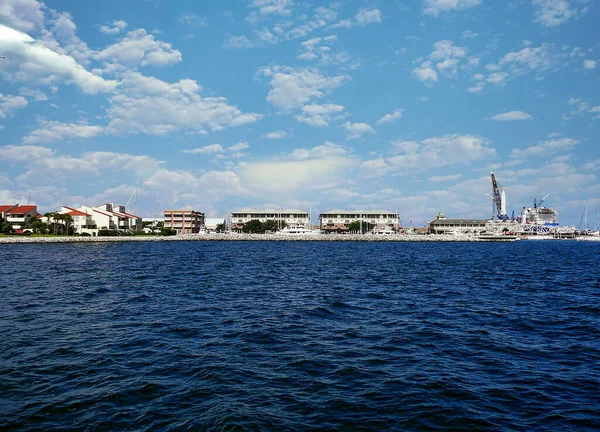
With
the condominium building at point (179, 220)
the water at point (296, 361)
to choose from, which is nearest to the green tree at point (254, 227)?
the condominium building at point (179, 220)

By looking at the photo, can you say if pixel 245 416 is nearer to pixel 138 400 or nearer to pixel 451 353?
pixel 138 400

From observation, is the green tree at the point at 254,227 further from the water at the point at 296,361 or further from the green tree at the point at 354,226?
the water at the point at 296,361

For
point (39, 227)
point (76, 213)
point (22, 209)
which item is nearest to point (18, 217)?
point (22, 209)

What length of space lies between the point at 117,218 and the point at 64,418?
508 ft

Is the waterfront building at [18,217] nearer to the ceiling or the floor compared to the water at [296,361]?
nearer to the ceiling

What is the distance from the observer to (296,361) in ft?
46.5

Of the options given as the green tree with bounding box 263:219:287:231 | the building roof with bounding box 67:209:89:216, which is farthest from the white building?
the green tree with bounding box 263:219:287:231

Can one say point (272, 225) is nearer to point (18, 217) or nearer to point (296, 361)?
point (18, 217)

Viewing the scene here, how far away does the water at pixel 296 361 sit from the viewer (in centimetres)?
1008

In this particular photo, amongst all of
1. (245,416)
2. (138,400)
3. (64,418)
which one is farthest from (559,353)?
(64,418)

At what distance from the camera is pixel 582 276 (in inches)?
1716

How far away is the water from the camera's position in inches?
397

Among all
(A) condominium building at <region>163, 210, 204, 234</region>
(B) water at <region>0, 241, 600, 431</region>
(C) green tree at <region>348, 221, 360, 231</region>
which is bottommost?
(B) water at <region>0, 241, 600, 431</region>

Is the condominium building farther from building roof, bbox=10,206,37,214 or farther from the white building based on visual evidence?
building roof, bbox=10,206,37,214
